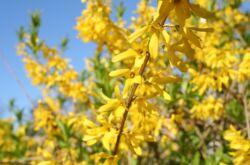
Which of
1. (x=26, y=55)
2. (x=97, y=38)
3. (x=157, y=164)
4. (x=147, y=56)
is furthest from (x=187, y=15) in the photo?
(x=26, y=55)

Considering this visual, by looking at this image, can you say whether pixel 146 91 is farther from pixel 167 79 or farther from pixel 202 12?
pixel 202 12

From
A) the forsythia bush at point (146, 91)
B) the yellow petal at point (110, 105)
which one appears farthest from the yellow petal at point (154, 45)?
the yellow petal at point (110, 105)

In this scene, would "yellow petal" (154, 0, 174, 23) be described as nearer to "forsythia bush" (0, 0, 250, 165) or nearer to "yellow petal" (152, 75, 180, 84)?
"forsythia bush" (0, 0, 250, 165)

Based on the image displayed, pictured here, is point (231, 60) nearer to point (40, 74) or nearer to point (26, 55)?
point (40, 74)

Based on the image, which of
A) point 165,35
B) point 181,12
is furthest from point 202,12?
point 165,35

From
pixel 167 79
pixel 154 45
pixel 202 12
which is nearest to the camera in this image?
pixel 202 12

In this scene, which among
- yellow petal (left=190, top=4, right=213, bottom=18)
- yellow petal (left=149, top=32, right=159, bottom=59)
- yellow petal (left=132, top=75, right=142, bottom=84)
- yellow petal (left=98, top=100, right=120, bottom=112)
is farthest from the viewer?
yellow petal (left=98, top=100, right=120, bottom=112)

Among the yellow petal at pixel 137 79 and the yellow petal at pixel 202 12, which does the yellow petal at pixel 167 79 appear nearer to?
the yellow petal at pixel 137 79

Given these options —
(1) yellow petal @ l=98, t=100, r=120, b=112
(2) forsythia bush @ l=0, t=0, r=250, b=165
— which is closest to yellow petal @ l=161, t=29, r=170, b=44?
(2) forsythia bush @ l=0, t=0, r=250, b=165
